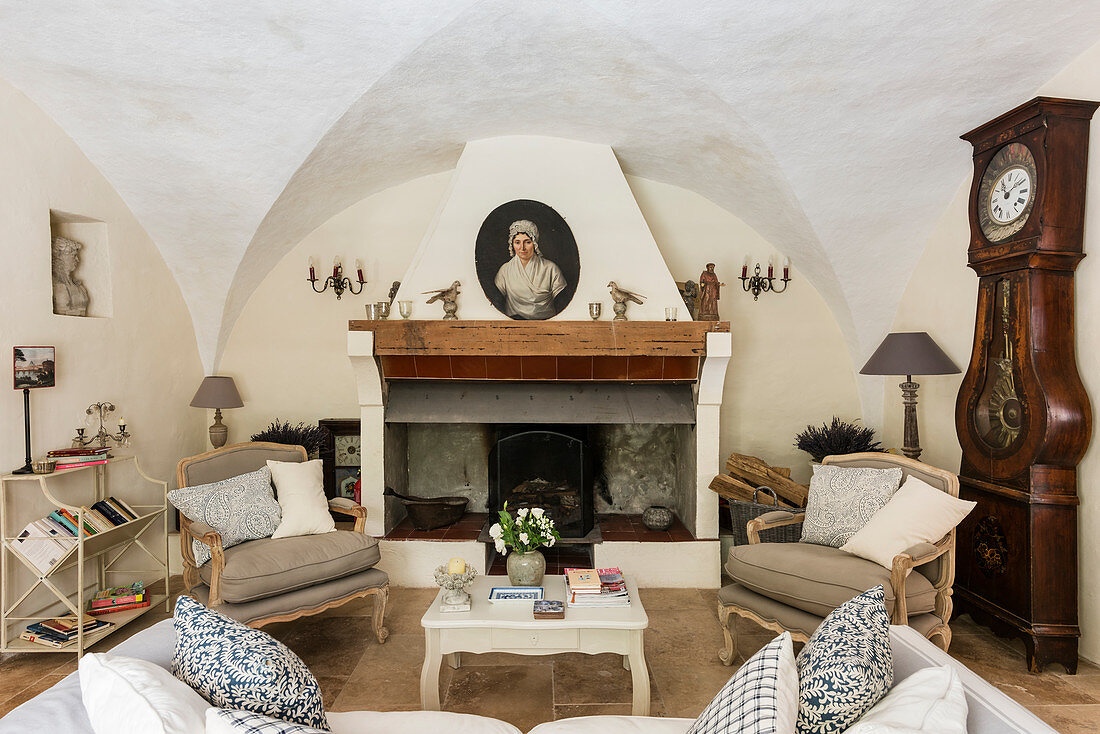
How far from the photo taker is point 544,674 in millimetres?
2953

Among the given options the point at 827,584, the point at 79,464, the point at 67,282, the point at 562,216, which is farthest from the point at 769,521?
the point at 67,282

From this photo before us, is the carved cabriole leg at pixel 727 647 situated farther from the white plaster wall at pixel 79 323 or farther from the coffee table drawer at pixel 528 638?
the white plaster wall at pixel 79 323

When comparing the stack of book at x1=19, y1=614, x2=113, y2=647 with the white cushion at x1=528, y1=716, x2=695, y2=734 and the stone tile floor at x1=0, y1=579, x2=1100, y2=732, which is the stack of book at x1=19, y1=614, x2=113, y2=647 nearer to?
the stone tile floor at x1=0, y1=579, x2=1100, y2=732

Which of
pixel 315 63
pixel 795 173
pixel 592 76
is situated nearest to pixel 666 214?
pixel 795 173

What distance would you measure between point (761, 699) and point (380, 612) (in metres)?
2.58

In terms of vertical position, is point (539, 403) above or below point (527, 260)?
below

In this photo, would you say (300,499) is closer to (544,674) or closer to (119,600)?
(119,600)

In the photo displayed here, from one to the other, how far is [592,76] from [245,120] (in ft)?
6.31

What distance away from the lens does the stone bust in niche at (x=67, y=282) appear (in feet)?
11.9

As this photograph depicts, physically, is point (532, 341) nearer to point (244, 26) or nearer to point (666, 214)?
point (666, 214)

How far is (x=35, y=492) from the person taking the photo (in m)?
3.35

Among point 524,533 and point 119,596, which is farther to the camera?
point 119,596

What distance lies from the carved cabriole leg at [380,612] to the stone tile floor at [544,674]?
4 cm

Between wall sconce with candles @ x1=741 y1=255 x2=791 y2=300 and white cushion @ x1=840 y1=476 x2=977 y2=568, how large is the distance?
2.20 meters
